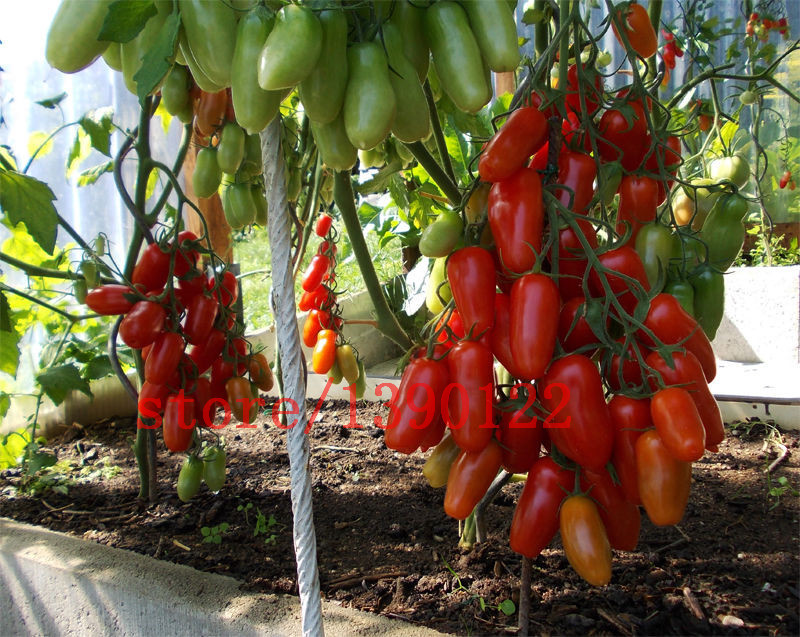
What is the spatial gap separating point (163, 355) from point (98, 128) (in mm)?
498

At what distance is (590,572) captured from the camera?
672 millimetres

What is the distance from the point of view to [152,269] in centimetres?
122

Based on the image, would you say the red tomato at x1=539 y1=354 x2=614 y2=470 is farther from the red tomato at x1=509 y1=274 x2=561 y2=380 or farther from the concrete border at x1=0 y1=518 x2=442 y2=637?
the concrete border at x1=0 y1=518 x2=442 y2=637

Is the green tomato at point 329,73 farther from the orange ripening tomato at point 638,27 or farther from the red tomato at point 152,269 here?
the red tomato at point 152,269

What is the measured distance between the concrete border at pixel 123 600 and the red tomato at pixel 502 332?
0.45 metres

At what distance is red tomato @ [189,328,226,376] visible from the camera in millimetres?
1259

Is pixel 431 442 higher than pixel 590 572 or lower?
higher

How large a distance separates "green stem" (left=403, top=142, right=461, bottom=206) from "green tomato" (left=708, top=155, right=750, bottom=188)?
0.48 metres

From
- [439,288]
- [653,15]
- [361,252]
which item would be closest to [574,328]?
[439,288]

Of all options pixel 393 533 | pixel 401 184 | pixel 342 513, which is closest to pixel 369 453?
pixel 342 513

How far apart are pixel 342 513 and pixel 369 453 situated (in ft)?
1.06

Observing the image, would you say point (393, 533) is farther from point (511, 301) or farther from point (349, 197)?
point (511, 301)

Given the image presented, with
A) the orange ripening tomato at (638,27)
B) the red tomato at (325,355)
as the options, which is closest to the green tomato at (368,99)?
the orange ripening tomato at (638,27)

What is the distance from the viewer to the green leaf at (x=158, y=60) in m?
0.53
